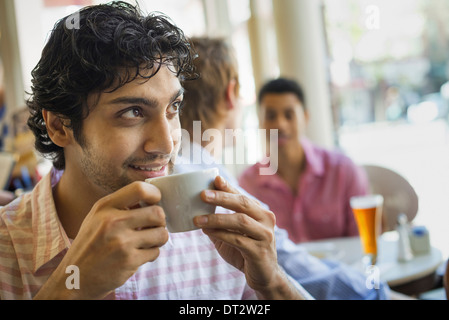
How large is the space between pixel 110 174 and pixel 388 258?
1.18 metres

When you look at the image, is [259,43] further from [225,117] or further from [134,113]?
[134,113]

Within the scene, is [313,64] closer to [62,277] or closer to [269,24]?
[269,24]

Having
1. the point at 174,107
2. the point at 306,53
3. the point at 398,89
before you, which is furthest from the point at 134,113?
the point at 398,89

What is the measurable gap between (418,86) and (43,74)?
421cm

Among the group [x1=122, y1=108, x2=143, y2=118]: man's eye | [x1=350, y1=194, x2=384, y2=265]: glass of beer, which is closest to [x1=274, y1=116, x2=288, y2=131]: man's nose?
[x1=350, y1=194, x2=384, y2=265]: glass of beer

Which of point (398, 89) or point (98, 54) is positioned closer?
point (98, 54)

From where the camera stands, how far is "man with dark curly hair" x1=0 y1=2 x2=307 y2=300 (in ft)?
1.91

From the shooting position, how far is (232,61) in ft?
5.43

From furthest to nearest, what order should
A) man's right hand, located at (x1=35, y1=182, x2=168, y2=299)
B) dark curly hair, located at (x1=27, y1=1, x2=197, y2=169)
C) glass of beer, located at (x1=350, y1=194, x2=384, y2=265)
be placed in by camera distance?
glass of beer, located at (x1=350, y1=194, x2=384, y2=265), dark curly hair, located at (x1=27, y1=1, x2=197, y2=169), man's right hand, located at (x1=35, y1=182, x2=168, y2=299)

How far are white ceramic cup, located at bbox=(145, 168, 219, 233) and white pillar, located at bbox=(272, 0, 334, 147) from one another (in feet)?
9.84

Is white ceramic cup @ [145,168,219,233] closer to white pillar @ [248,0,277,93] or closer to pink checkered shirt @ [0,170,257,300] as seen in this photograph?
pink checkered shirt @ [0,170,257,300]

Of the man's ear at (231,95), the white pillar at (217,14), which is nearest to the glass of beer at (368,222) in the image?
the man's ear at (231,95)

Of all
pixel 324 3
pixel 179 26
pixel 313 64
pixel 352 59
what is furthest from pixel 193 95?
pixel 352 59

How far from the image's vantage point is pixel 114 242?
0.57m
